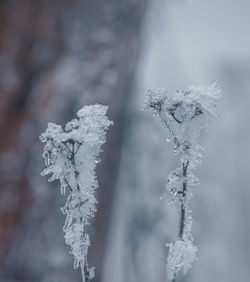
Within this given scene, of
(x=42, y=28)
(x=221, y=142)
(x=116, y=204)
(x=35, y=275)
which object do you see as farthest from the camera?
(x=221, y=142)

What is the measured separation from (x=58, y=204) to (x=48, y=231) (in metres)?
0.19

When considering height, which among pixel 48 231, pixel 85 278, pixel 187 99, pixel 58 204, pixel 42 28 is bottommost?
pixel 85 278

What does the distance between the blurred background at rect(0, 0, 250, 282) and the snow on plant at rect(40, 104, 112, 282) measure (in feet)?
5.77

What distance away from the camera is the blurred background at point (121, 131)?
3.00m

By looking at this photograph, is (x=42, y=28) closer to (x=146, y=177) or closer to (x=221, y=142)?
(x=146, y=177)

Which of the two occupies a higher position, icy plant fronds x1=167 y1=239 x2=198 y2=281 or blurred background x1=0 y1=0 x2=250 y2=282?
blurred background x1=0 y1=0 x2=250 y2=282

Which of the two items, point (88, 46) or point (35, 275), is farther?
point (88, 46)

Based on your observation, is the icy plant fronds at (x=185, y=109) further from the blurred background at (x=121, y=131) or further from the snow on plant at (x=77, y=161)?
the blurred background at (x=121, y=131)

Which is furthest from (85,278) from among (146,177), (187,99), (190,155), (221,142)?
(221,142)

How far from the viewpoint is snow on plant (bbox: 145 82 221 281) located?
3.90ft

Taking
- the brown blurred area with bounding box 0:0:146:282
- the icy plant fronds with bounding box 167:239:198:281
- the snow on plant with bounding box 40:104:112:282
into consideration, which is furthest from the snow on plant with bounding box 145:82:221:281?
the brown blurred area with bounding box 0:0:146:282

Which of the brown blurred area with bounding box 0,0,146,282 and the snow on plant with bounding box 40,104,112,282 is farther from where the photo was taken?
the brown blurred area with bounding box 0,0,146,282

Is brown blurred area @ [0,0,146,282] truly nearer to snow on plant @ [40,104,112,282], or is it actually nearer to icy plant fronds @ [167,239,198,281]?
snow on plant @ [40,104,112,282]

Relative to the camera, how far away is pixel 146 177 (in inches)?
142
